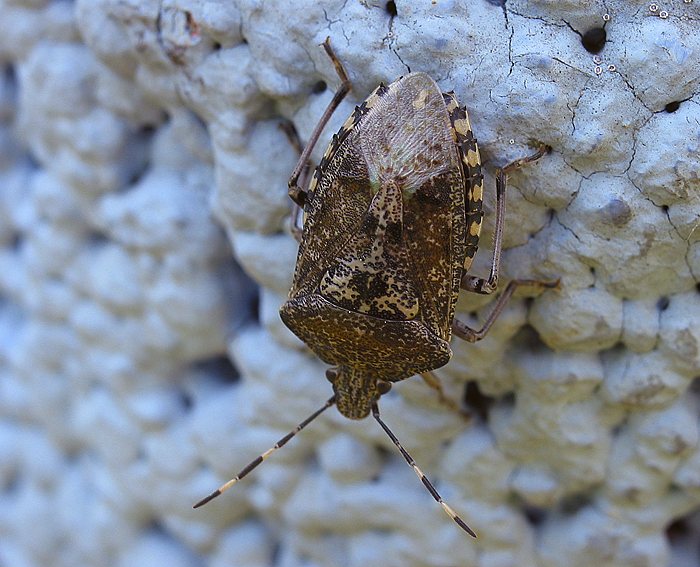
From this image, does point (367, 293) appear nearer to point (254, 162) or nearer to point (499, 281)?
point (499, 281)

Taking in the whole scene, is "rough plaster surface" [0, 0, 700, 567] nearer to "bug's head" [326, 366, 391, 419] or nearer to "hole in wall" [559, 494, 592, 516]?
"hole in wall" [559, 494, 592, 516]

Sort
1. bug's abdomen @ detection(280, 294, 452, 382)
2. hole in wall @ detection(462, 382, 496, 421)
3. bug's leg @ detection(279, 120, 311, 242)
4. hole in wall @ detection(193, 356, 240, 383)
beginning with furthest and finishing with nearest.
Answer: hole in wall @ detection(193, 356, 240, 383), hole in wall @ detection(462, 382, 496, 421), bug's leg @ detection(279, 120, 311, 242), bug's abdomen @ detection(280, 294, 452, 382)

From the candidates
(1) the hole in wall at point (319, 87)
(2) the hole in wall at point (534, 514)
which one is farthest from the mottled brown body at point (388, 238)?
(2) the hole in wall at point (534, 514)

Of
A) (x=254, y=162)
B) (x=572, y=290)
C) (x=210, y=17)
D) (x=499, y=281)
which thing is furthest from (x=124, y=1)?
(x=572, y=290)

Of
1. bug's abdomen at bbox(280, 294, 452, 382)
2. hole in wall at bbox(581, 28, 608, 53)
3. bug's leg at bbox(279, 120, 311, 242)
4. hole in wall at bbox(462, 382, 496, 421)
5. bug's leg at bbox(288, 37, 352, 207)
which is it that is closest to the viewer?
hole in wall at bbox(581, 28, 608, 53)

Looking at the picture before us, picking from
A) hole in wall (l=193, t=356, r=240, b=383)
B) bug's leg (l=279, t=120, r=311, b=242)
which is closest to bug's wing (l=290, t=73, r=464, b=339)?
bug's leg (l=279, t=120, r=311, b=242)

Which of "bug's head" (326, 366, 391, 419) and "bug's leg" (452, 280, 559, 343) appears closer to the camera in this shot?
"bug's leg" (452, 280, 559, 343)

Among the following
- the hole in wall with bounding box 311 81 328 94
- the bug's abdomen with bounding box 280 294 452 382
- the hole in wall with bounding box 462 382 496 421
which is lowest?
the hole in wall with bounding box 462 382 496 421

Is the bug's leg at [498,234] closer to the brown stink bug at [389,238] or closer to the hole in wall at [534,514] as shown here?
the brown stink bug at [389,238]

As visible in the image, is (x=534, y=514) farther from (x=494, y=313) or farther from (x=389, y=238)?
(x=389, y=238)
